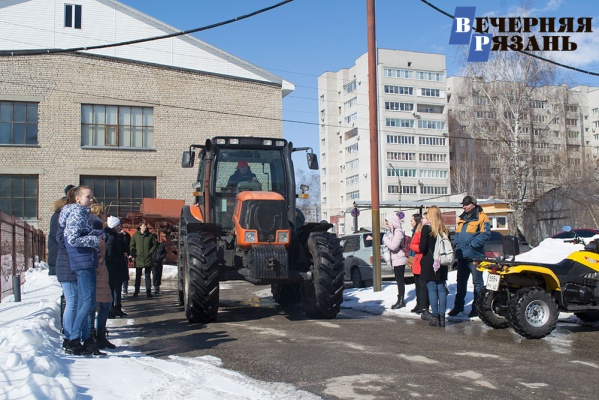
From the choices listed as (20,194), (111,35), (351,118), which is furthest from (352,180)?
(20,194)

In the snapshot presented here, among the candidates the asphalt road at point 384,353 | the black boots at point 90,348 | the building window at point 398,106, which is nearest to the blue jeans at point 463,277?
the asphalt road at point 384,353

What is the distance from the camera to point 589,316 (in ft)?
29.0

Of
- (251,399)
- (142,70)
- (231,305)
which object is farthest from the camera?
(142,70)

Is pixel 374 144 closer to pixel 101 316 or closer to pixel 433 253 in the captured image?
pixel 433 253

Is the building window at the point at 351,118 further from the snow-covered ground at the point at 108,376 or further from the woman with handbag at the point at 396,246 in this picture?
the snow-covered ground at the point at 108,376

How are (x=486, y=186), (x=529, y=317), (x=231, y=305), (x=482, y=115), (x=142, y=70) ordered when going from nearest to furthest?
1. (x=529, y=317)
2. (x=231, y=305)
3. (x=142, y=70)
4. (x=482, y=115)
5. (x=486, y=186)

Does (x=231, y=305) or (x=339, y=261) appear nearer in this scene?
(x=339, y=261)

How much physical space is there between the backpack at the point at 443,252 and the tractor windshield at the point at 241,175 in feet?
9.10

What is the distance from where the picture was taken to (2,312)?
9.56 metres

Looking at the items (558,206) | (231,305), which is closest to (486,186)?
(558,206)

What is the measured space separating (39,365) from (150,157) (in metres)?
27.3

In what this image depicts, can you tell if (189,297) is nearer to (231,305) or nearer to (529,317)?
(231,305)

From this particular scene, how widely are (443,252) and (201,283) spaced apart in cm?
363

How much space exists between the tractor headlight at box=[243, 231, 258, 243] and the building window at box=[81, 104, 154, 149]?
23177 mm
